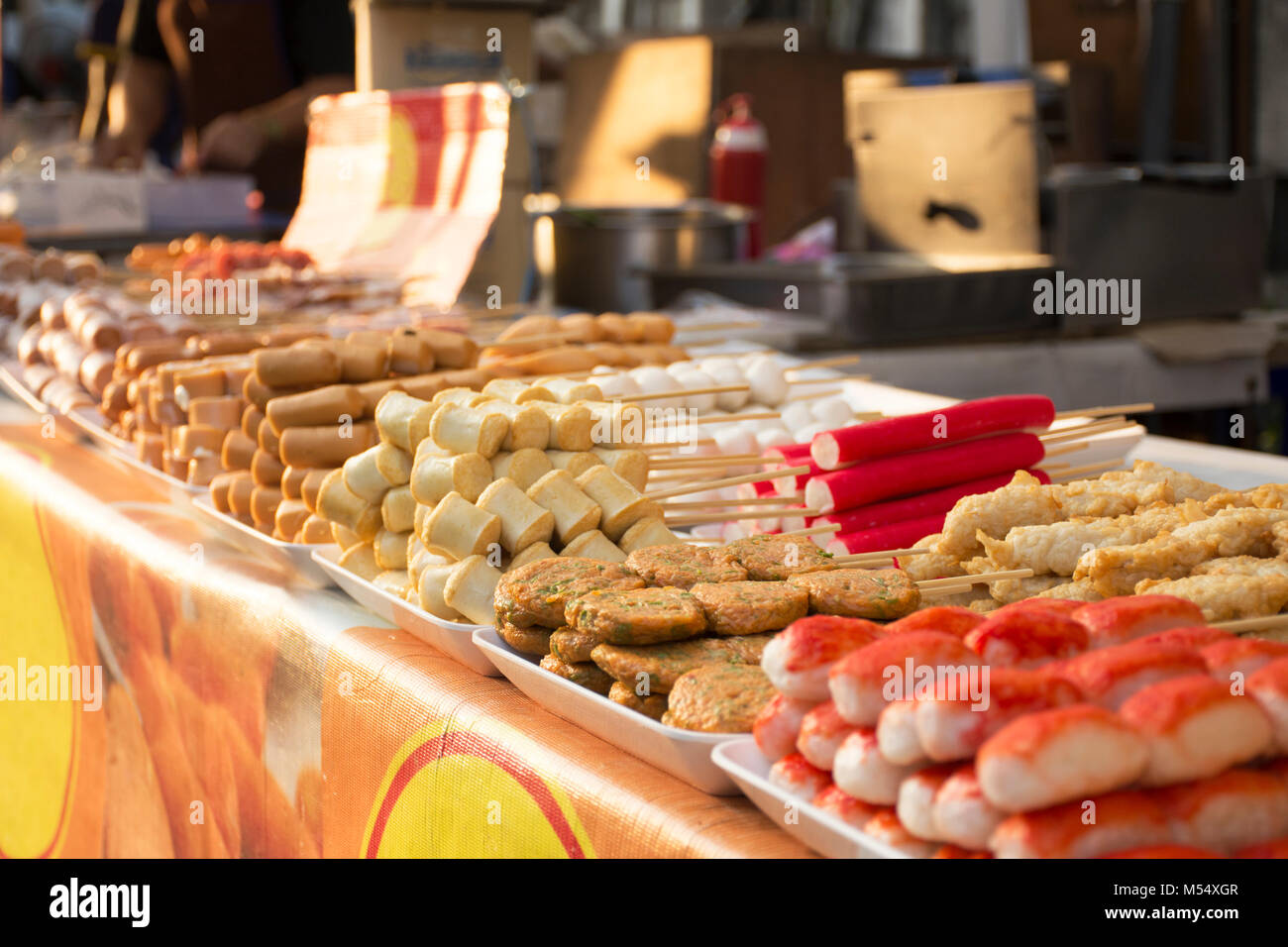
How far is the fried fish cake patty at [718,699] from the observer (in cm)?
122

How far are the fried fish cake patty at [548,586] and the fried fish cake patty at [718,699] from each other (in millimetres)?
209

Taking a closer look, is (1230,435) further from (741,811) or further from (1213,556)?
Answer: (741,811)

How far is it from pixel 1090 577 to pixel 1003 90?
3598 millimetres

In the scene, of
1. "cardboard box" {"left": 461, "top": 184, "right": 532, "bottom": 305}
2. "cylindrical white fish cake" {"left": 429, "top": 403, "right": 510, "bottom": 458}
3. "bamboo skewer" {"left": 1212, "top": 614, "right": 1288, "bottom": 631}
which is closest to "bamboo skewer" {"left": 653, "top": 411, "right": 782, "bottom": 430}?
"cylindrical white fish cake" {"left": 429, "top": 403, "right": 510, "bottom": 458}

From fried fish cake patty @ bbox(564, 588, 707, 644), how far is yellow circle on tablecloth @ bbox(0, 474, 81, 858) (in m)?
1.49

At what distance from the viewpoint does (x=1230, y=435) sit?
448cm

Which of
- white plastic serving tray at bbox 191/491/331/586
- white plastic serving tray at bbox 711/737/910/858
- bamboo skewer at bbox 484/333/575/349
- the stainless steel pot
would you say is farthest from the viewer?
the stainless steel pot

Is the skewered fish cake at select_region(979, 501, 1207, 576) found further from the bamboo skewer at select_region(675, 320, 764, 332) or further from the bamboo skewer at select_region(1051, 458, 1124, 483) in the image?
the bamboo skewer at select_region(675, 320, 764, 332)

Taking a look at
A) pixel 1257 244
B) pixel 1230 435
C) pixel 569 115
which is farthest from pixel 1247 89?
pixel 569 115

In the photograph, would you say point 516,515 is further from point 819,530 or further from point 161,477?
point 161,477

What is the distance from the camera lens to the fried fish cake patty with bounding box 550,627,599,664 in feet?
4.55

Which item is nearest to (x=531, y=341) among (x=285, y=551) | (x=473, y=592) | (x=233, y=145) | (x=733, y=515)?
(x=285, y=551)

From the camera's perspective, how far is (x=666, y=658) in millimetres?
1348

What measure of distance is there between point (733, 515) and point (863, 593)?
51cm
